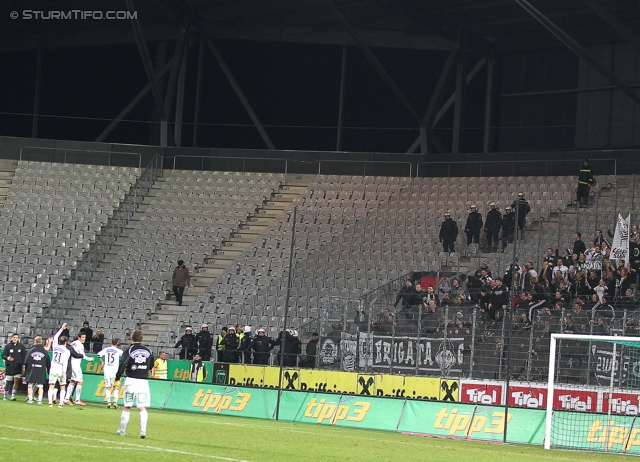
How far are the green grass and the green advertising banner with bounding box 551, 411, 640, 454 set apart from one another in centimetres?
74

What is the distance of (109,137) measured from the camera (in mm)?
42594

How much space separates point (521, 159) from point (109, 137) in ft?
57.9

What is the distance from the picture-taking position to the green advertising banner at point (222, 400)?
2330 centimetres

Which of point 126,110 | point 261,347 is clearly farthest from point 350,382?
point 126,110

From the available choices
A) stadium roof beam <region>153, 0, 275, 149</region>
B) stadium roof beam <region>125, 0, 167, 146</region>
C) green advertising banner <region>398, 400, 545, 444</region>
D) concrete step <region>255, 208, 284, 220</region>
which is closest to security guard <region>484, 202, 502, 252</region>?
concrete step <region>255, 208, 284, 220</region>

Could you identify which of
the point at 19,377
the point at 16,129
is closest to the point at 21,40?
the point at 16,129

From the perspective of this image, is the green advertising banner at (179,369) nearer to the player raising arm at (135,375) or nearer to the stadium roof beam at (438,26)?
the player raising arm at (135,375)

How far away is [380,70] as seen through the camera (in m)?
36.4

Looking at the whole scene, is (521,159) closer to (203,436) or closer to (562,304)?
(562,304)

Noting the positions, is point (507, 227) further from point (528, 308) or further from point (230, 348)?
point (230, 348)

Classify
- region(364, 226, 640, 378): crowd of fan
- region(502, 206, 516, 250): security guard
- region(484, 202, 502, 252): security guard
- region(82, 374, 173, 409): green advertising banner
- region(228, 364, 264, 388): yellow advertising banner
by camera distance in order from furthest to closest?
region(484, 202, 502, 252): security guard
region(502, 206, 516, 250): security guard
region(228, 364, 264, 388): yellow advertising banner
region(82, 374, 173, 409): green advertising banner
region(364, 226, 640, 378): crowd of fan

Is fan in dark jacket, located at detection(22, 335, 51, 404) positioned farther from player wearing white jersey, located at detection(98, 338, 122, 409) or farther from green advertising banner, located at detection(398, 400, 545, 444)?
green advertising banner, located at detection(398, 400, 545, 444)

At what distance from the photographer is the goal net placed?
18.4 m

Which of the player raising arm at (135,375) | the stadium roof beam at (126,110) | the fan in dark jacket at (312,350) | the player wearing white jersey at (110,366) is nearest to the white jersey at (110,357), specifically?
the player wearing white jersey at (110,366)
